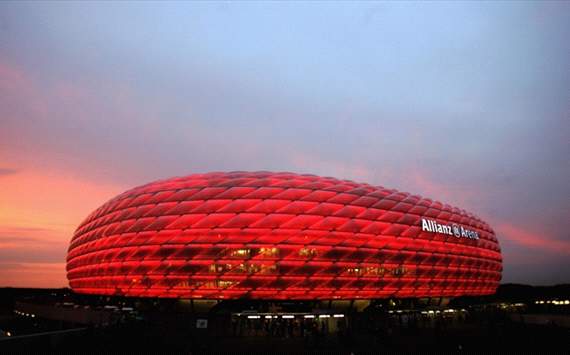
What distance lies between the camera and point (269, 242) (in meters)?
40.2

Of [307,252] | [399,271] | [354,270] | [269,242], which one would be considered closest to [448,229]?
[399,271]

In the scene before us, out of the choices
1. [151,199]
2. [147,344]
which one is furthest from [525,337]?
[151,199]

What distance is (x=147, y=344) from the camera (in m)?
23.3

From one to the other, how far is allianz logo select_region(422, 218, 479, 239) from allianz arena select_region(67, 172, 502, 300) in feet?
0.55

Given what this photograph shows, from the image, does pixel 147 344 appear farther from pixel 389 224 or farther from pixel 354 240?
pixel 389 224

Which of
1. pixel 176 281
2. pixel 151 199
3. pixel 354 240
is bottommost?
pixel 176 281

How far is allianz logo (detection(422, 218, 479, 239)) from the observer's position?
157 feet

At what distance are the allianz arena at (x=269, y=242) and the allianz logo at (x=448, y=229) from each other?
17 cm

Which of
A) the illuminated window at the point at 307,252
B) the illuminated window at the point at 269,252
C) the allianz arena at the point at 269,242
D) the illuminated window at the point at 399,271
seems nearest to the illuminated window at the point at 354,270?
the allianz arena at the point at 269,242

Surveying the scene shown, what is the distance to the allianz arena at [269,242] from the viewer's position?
4016 centimetres

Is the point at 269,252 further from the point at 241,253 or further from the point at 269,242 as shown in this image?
the point at 241,253

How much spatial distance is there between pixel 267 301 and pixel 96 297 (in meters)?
25.6

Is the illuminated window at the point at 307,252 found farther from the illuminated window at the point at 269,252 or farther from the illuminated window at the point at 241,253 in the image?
the illuminated window at the point at 241,253

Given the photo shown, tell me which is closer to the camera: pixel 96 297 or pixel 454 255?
pixel 454 255
